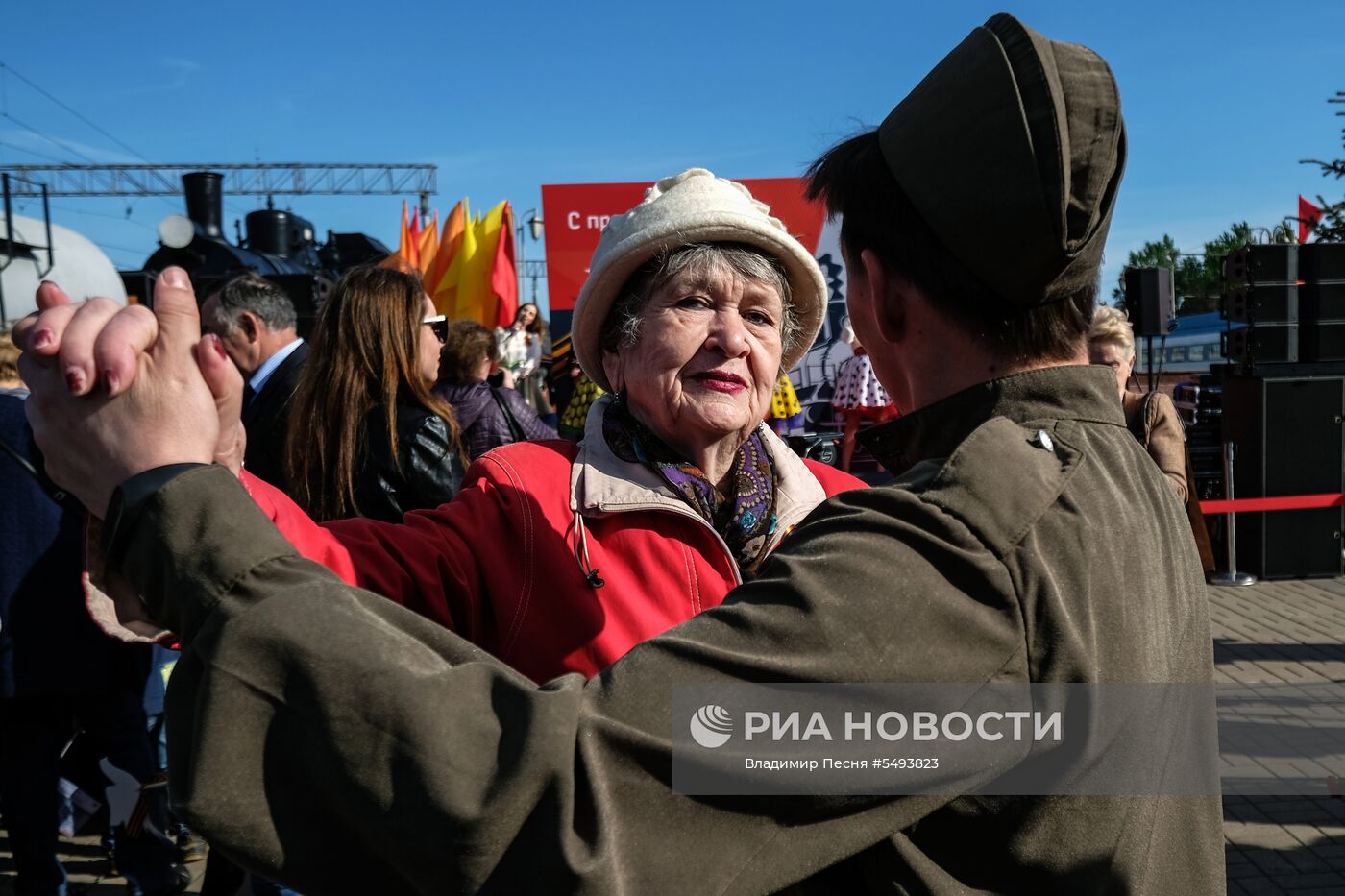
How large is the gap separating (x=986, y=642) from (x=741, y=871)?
0.94 ft

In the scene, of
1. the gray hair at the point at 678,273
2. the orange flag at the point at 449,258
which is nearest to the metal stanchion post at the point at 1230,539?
the orange flag at the point at 449,258

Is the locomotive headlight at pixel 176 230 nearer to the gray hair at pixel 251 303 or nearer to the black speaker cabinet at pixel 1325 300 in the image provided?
the gray hair at pixel 251 303

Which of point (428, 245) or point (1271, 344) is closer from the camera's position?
point (1271, 344)

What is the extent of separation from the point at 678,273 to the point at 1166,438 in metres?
4.56

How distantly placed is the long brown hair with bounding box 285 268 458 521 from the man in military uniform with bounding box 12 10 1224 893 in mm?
2384

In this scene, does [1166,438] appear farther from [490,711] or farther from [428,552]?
[490,711]

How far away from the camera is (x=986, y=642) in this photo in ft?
2.86

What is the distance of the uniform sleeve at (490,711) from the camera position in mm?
783

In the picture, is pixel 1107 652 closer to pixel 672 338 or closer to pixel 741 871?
pixel 741 871

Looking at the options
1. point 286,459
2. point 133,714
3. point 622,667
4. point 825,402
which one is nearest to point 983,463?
point 622,667

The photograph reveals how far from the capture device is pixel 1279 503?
339 inches

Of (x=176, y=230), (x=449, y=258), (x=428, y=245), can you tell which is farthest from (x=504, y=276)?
(x=176, y=230)

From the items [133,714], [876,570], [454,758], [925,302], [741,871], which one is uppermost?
[925,302]

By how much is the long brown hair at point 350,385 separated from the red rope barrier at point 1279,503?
7302 millimetres
